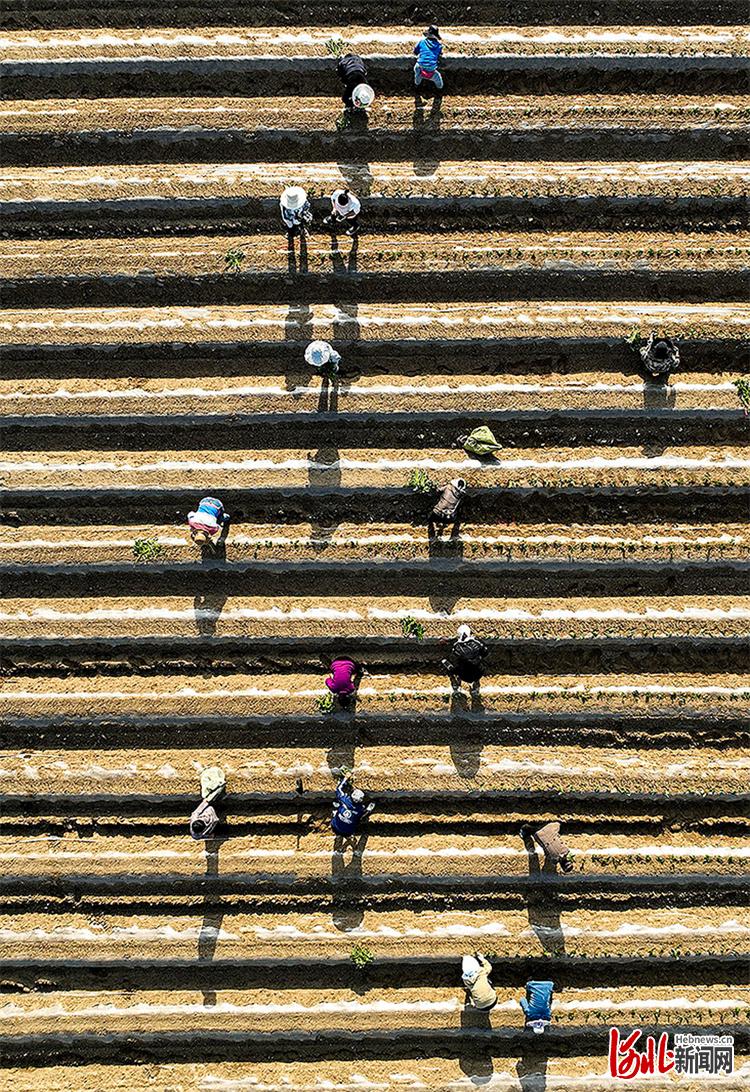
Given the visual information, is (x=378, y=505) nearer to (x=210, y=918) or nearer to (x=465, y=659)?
(x=465, y=659)

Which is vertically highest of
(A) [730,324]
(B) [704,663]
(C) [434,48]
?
(C) [434,48]

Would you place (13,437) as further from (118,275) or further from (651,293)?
(651,293)

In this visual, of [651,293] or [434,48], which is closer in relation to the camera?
[434,48]

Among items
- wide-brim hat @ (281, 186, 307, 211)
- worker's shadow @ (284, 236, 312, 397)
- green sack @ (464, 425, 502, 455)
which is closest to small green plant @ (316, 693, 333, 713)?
green sack @ (464, 425, 502, 455)

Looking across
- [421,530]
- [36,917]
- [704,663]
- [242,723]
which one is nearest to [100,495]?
[242,723]

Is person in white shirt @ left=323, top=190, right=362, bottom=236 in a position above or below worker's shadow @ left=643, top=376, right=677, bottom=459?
above

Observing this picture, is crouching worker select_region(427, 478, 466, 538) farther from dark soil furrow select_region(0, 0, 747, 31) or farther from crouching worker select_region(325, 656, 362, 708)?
dark soil furrow select_region(0, 0, 747, 31)
